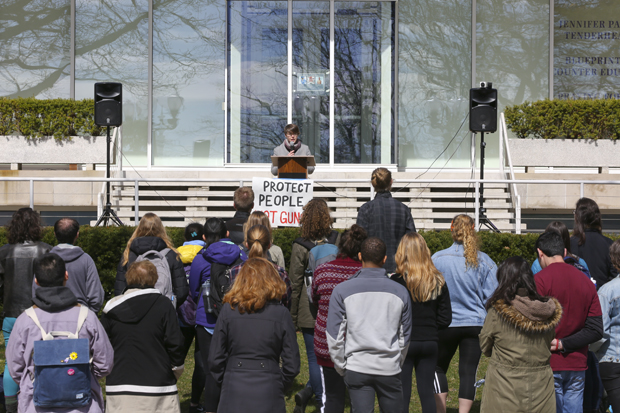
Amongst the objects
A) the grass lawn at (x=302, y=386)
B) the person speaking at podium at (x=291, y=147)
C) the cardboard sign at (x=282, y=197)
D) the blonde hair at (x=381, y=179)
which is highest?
the person speaking at podium at (x=291, y=147)

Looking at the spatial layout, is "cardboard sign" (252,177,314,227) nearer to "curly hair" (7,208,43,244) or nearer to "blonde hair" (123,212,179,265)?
"blonde hair" (123,212,179,265)

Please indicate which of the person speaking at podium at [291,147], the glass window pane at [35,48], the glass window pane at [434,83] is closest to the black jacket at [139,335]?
the person speaking at podium at [291,147]

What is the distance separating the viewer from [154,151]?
15.8 m

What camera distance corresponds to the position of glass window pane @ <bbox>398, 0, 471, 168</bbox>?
15922mm

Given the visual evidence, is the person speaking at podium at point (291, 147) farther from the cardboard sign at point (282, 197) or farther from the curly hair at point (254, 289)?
the curly hair at point (254, 289)

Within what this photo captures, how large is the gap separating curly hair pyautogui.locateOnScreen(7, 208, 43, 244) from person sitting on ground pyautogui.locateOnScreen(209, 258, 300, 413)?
7.93 feet

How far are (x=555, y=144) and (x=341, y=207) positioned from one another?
16.4 feet

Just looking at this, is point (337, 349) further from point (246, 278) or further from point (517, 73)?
point (517, 73)

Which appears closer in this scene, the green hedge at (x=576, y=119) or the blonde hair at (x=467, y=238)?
the blonde hair at (x=467, y=238)

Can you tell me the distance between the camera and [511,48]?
16141mm

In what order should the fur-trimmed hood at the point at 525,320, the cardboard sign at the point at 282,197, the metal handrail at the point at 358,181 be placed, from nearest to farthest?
the fur-trimmed hood at the point at 525,320
the cardboard sign at the point at 282,197
the metal handrail at the point at 358,181

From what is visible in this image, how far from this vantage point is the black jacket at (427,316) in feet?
15.9

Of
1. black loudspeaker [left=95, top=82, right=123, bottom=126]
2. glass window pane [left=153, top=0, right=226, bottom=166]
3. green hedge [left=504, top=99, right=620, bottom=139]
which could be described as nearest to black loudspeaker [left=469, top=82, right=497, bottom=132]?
green hedge [left=504, top=99, right=620, bottom=139]

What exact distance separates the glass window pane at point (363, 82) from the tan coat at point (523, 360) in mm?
11607
